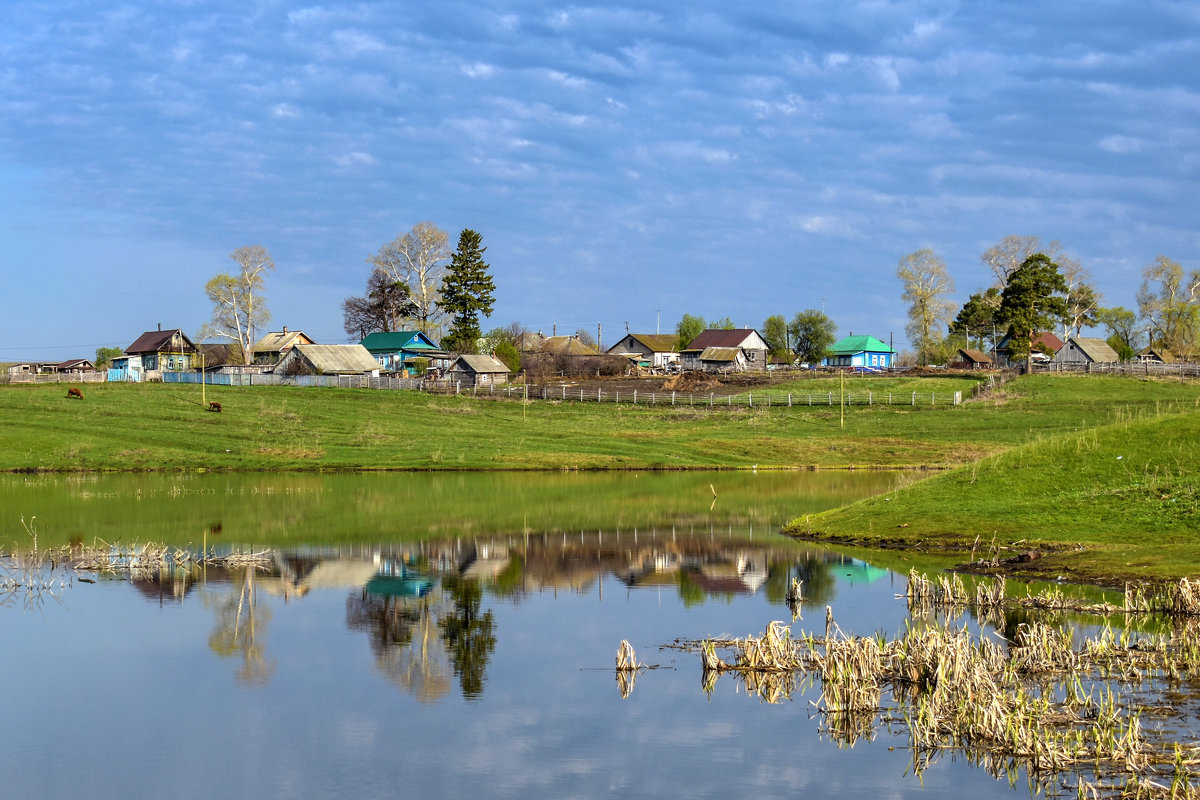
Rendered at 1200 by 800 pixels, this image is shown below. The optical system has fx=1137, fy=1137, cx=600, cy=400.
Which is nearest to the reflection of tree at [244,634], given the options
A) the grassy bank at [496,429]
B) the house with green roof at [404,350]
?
the grassy bank at [496,429]

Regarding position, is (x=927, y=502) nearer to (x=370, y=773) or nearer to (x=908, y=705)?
(x=908, y=705)

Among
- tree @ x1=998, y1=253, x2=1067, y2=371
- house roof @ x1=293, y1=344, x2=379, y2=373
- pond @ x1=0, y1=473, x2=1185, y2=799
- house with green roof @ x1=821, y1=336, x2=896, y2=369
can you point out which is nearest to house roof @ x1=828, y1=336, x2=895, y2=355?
house with green roof @ x1=821, y1=336, x2=896, y2=369

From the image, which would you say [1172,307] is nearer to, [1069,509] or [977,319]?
[977,319]

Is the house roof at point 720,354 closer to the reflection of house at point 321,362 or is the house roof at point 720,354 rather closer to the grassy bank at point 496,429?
the reflection of house at point 321,362

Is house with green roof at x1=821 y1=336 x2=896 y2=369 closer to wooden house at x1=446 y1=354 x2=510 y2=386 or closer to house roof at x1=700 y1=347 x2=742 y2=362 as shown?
house roof at x1=700 y1=347 x2=742 y2=362

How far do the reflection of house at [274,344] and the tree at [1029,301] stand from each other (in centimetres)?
9808

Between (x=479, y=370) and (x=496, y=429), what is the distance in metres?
44.4

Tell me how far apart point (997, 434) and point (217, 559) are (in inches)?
2607

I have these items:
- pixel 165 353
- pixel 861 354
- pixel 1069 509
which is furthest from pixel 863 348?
pixel 1069 509

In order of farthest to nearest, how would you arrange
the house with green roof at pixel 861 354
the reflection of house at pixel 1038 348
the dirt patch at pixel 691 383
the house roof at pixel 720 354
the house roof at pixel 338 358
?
1. the house with green roof at pixel 861 354
2. the house roof at pixel 720 354
3. the reflection of house at pixel 1038 348
4. the house roof at pixel 338 358
5. the dirt patch at pixel 691 383

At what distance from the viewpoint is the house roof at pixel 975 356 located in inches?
6888

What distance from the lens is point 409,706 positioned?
2073 centimetres

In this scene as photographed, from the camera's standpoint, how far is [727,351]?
17550 cm

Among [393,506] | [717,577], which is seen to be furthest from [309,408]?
[717,577]
